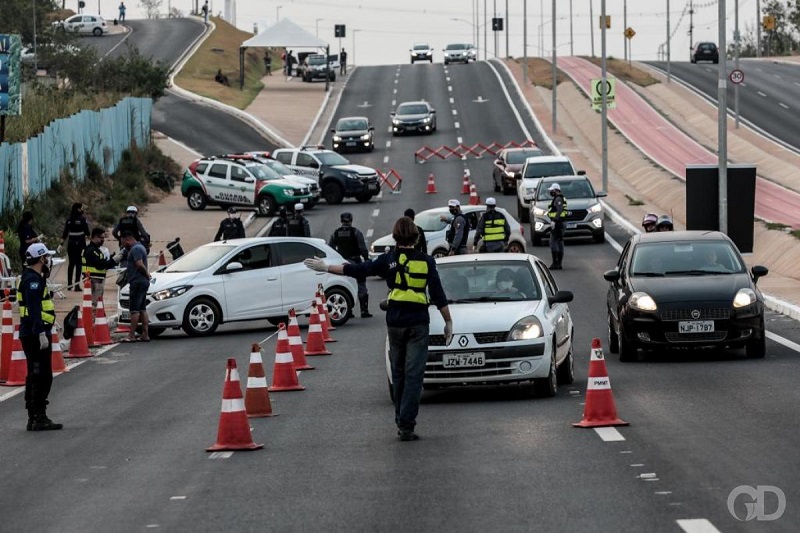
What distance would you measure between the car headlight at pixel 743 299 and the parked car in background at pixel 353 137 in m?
Answer: 50.4

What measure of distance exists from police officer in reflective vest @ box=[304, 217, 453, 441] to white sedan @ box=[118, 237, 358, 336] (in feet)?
42.3

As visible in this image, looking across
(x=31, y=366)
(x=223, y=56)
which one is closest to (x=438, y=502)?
(x=31, y=366)

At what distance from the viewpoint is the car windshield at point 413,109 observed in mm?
75475

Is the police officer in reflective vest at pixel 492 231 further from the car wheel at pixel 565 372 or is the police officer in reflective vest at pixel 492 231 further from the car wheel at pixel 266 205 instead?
the car wheel at pixel 266 205

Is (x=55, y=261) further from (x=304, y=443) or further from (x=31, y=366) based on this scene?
(x=304, y=443)

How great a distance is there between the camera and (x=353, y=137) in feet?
227

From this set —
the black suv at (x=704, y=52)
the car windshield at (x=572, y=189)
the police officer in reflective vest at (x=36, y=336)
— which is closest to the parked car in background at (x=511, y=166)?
the car windshield at (x=572, y=189)

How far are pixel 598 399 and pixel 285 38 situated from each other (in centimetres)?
8099

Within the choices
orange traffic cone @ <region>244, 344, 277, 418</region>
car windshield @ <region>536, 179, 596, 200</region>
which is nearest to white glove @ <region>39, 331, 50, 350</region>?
orange traffic cone @ <region>244, 344, 277, 418</region>

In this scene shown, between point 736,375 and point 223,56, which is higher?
point 223,56

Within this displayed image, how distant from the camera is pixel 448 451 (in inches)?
511

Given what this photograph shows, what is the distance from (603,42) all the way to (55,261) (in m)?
29.7

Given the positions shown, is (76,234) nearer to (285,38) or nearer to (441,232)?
(441,232)

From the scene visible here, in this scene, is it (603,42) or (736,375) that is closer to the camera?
(736,375)
